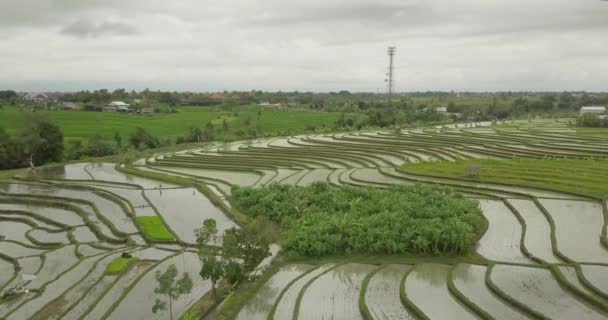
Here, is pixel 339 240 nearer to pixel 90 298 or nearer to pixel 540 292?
pixel 540 292

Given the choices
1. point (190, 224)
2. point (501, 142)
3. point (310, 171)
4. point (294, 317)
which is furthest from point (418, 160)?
point (294, 317)

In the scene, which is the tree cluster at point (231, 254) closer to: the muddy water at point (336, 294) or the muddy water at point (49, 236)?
the muddy water at point (336, 294)

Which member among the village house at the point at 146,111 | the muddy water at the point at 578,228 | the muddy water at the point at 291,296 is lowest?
the muddy water at the point at 291,296

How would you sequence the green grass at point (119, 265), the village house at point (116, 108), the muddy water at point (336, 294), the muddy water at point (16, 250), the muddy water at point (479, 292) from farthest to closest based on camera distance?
the village house at point (116, 108) → the muddy water at point (16, 250) → the green grass at point (119, 265) → the muddy water at point (336, 294) → the muddy water at point (479, 292)

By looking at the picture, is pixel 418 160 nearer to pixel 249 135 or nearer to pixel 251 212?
pixel 251 212

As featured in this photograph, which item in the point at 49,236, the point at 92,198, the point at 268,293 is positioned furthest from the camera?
the point at 92,198

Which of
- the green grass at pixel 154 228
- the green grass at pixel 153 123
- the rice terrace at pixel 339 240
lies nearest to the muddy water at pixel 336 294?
the rice terrace at pixel 339 240

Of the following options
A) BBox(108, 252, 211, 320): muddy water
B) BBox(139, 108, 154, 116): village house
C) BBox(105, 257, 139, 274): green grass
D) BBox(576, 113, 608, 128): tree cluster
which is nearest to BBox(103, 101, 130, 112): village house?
BBox(139, 108, 154, 116): village house

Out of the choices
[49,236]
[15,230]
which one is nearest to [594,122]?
[49,236]
